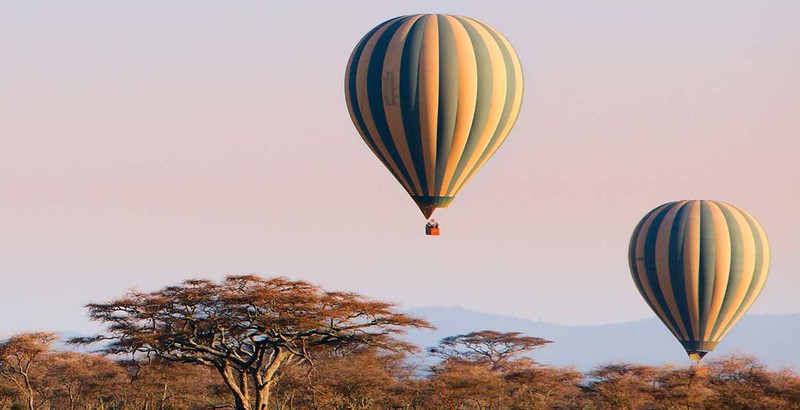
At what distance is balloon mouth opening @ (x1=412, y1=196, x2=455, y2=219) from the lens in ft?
166

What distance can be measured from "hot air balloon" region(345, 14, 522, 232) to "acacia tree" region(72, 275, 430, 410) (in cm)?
472

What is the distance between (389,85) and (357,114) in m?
2.45

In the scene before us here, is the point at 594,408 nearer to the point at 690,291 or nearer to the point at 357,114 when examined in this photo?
the point at 690,291

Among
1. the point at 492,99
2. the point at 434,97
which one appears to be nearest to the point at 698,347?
the point at 492,99

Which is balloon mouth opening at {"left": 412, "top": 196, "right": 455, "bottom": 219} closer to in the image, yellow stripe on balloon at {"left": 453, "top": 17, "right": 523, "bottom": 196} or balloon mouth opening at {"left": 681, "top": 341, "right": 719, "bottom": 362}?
yellow stripe on balloon at {"left": 453, "top": 17, "right": 523, "bottom": 196}

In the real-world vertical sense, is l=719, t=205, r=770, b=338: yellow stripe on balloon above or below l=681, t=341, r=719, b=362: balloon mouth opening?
above

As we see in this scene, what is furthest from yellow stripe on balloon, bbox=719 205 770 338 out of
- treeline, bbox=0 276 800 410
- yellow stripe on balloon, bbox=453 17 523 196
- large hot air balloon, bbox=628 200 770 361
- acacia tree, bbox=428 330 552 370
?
acacia tree, bbox=428 330 552 370

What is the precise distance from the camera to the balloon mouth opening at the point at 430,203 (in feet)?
166

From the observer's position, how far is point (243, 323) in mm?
51438

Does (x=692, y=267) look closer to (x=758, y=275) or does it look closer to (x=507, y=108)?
(x=758, y=275)

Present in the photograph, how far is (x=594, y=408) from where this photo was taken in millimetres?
64625

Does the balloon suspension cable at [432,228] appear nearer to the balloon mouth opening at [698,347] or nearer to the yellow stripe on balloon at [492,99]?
the yellow stripe on balloon at [492,99]

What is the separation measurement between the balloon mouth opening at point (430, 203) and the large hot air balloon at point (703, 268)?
1921 cm

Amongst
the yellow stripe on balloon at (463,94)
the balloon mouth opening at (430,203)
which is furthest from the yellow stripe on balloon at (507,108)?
the yellow stripe on balloon at (463,94)
